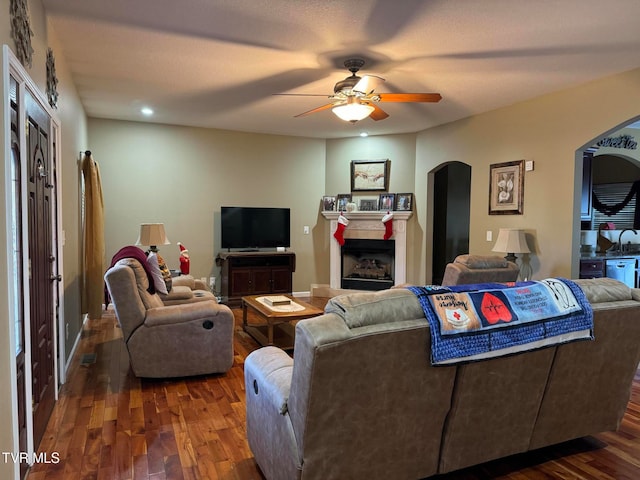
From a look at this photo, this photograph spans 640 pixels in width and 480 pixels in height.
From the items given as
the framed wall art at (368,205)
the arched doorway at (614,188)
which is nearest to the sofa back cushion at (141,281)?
the framed wall art at (368,205)

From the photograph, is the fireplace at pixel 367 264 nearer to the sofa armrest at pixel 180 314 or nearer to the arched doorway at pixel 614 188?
the arched doorway at pixel 614 188

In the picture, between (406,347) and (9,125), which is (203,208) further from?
(406,347)

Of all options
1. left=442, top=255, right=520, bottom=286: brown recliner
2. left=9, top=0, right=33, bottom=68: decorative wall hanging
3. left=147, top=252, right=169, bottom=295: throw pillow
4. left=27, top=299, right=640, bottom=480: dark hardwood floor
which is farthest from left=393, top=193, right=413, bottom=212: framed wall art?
left=9, top=0, right=33, bottom=68: decorative wall hanging

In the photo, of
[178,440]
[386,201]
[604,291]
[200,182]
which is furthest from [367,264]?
[604,291]

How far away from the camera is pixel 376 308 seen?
1.70 meters

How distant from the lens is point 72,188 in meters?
4.13

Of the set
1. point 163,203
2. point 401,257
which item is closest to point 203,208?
point 163,203

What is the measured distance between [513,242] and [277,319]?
Answer: 275 centimetres

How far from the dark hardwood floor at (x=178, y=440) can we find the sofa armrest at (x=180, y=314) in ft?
1.67

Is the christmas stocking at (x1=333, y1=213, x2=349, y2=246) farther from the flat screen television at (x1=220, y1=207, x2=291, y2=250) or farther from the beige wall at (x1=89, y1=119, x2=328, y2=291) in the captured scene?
the flat screen television at (x1=220, y1=207, x2=291, y2=250)

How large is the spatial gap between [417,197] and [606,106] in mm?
2947

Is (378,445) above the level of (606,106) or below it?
below

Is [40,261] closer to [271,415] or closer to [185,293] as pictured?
[271,415]

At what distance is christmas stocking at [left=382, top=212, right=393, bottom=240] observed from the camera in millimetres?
6762
